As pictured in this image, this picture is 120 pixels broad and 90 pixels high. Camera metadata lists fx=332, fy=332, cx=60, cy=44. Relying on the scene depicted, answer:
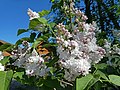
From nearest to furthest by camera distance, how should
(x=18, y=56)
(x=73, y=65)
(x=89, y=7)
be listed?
1. (x=73, y=65)
2. (x=18, y=56)
3. (x=89, y=7)

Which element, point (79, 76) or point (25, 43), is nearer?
point (79, 76)

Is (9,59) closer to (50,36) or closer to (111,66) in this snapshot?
(50,36)

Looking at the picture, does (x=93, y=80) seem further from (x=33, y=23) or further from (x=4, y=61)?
(x=4, y=61)

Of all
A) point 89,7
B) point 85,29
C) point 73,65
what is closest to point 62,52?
point 73,65

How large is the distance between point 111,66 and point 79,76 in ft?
1.51

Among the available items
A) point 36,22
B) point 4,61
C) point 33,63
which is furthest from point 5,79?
point 36,22

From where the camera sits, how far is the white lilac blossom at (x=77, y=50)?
5.99 feet

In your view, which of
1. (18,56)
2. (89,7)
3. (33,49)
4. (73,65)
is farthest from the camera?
(89,7)

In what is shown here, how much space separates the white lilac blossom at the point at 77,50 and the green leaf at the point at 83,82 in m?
0.07

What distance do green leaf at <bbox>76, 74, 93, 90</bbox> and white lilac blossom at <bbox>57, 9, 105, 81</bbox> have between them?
71 millimetres

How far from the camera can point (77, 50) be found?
6.00 ft

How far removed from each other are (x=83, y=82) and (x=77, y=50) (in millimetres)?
195

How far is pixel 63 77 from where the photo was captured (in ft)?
6.48

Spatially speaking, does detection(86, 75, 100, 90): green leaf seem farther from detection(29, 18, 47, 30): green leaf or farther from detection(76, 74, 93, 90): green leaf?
detection(29, 18, 47, 30): green leaf
